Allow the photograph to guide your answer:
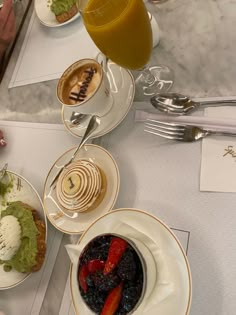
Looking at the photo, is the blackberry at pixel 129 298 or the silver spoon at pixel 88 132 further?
the silver spoon at pixel 88 132

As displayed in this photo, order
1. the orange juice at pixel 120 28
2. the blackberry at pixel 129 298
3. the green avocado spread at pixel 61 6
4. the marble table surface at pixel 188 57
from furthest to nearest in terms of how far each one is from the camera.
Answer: the green avocado spread at pixel 61 6, the marble table surface at pixel 188 57, the orange juice at pixel 120 28, the blackberry at pixel 129 298

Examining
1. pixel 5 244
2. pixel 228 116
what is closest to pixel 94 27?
pixel 228 116

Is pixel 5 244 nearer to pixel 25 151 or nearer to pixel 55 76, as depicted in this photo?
pixel 25 151

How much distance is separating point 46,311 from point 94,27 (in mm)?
452

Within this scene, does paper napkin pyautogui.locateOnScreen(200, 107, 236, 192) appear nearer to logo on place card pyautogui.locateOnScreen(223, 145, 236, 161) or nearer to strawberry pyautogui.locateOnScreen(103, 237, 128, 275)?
logo on place card pyautogui.locateOnScreen(223, 145, 236, 161)

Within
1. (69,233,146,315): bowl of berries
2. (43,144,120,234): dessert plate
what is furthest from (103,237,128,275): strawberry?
(43,144,120,234): dessert plate

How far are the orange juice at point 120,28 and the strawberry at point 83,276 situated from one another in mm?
331

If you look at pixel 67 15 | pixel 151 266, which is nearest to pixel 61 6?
pixel 67 15

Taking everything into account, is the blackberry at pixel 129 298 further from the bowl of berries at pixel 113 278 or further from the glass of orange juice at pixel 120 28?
the glass of orange juice at pixel 120 28

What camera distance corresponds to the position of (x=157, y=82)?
0.73 metres

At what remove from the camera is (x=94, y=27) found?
23.6 inches

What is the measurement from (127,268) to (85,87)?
36cm

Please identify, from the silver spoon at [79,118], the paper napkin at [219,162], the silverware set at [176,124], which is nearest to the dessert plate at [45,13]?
the silver spoon at [79,118]

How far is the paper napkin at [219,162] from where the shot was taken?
59 centimetres
